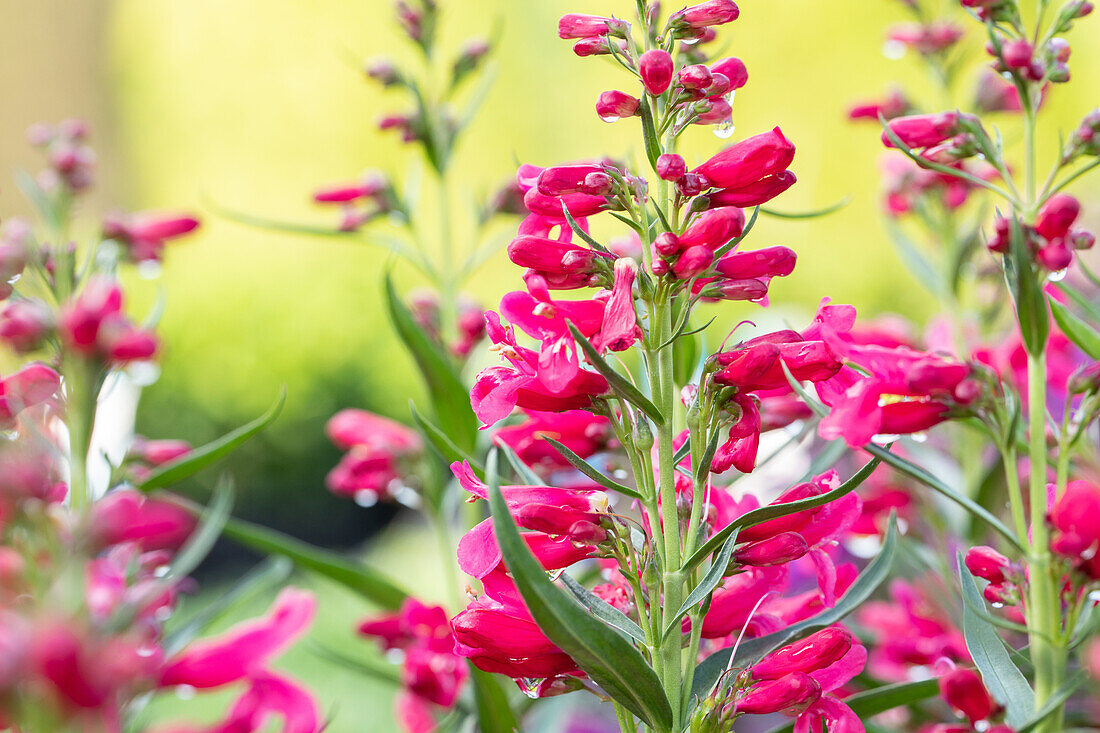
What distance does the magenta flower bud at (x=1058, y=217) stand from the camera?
0.81m

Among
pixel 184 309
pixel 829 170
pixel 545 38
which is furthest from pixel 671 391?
pixel 545 38

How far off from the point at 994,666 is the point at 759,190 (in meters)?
0.43

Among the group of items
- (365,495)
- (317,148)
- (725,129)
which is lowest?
(317,148)

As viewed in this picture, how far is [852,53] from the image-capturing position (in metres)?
5.53

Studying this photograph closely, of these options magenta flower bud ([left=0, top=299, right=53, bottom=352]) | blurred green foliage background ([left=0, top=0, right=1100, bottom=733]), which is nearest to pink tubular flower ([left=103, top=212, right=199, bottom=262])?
magenta flower bud ([left=0, top=299, right=53, bottom=352])

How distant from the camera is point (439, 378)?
1179 millimetres

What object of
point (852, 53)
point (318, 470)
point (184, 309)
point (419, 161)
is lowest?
point (318, 470)

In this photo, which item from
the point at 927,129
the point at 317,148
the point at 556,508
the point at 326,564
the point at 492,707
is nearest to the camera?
Answer: the point at 556,508

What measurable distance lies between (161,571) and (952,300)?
1.18m

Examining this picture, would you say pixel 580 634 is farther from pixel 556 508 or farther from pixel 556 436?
pixel 556 436

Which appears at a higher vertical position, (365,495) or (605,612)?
(605,612)

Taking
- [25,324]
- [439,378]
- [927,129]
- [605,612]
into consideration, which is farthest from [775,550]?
[25,324]

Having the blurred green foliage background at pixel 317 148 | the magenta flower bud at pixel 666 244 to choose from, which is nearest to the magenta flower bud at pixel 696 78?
the magenta flower bud at pixel 666 244

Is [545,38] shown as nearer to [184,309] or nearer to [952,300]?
[184,309]
